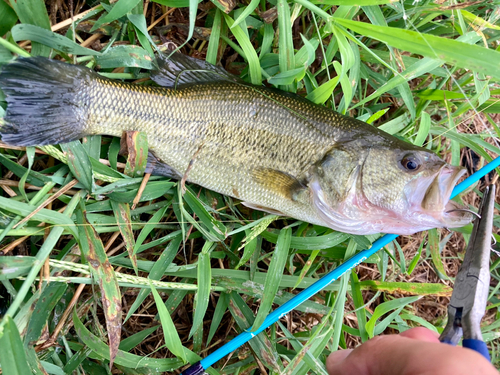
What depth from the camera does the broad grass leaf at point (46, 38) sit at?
1.92 meters

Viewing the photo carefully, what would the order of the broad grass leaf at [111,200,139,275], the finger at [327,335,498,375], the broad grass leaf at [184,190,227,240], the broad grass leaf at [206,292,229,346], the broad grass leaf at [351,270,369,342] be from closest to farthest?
the finger at [327,335,498,375] → the broad grass leaf at [111,200,139,275] → the broad grass leaf at [184,190,227,240] → the broad grass leaf at [206,292,229,346] → the broad grass leaf at [351,270,369,342]

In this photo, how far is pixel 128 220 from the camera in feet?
7.27

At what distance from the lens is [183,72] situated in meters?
2.23

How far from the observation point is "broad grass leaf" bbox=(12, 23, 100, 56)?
1916 mm

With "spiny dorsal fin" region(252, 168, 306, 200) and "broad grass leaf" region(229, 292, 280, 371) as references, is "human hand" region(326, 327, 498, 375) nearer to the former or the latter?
"broad grass leaf" region(229, 292, 280, 371)

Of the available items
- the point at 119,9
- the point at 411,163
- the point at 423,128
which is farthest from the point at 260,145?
the point at 423,128

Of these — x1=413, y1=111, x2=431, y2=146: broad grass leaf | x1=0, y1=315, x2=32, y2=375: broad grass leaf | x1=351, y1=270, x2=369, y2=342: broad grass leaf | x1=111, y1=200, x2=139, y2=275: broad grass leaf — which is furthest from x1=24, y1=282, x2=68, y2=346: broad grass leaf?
x1=413, y1=111, x2=431, y2=146: broad grass leaf

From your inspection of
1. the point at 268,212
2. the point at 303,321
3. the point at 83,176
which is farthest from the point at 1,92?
the point at 303,321

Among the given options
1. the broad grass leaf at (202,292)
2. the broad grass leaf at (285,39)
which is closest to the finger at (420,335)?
the broad grass leaf at (202,292)

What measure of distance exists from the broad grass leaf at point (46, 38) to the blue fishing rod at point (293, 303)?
77.0 inches

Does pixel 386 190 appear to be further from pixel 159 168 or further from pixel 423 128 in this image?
pixel 159 168

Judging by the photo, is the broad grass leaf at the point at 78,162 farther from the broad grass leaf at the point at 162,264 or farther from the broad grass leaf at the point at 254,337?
the broad grass leaf at the point at 254,337

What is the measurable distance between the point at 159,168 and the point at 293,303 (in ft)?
4.08

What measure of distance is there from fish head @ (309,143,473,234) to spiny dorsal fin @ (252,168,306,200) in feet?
0.35
